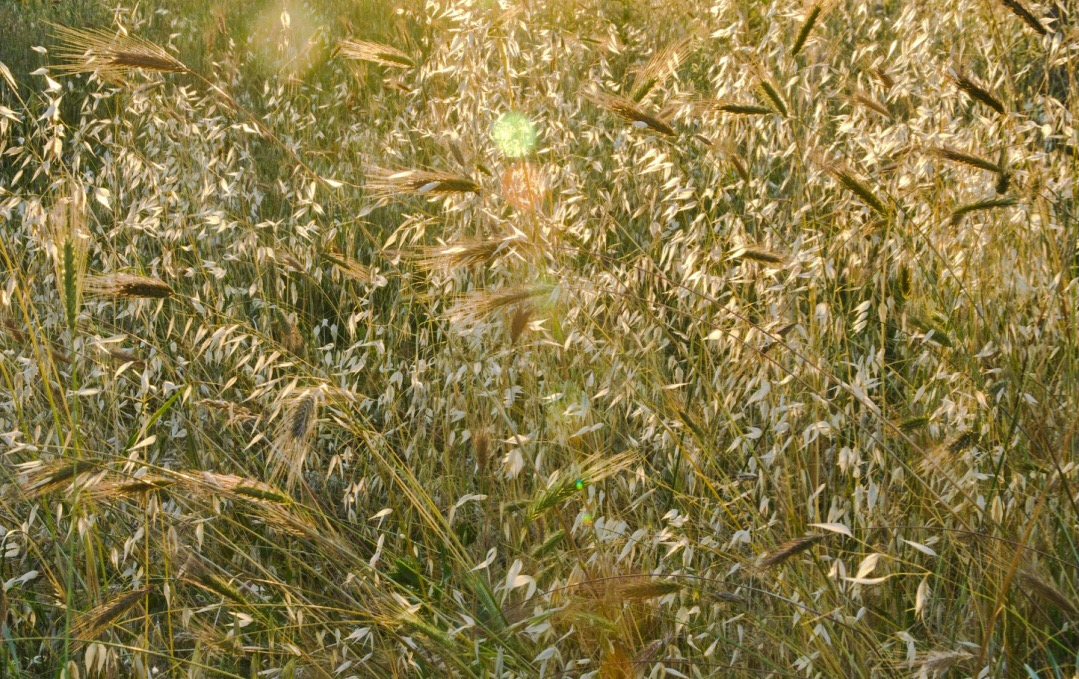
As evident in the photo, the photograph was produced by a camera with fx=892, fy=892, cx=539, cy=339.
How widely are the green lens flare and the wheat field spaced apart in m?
0.01

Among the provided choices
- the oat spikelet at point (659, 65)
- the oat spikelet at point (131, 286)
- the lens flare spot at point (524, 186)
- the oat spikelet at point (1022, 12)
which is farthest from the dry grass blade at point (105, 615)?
the oat spikelet at point (1022, 12)

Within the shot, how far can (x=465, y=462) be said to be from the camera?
84.6 inches

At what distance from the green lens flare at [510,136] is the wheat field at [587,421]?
12 millimetres

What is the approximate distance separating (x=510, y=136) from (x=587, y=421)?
35.7 inches

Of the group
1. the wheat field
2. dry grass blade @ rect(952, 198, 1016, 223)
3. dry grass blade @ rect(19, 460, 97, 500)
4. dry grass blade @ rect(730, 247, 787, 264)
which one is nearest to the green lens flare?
the wheat field

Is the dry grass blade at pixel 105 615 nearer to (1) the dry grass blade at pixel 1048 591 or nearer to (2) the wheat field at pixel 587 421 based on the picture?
(2) the wheat field at pixel 587 421

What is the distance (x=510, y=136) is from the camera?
241cm

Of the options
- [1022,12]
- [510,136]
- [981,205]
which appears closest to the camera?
[981,205]

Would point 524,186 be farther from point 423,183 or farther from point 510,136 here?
point 423,183

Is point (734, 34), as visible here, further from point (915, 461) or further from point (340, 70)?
point (340, 70)

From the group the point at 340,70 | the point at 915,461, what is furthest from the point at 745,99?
the point at 340,70

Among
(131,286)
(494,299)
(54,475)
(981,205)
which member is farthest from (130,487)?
(981,205)

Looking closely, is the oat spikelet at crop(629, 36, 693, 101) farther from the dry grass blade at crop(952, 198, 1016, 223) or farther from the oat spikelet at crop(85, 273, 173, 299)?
the oat spikelet at crop(85, 273, 173, 299)

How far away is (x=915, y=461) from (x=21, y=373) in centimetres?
204
